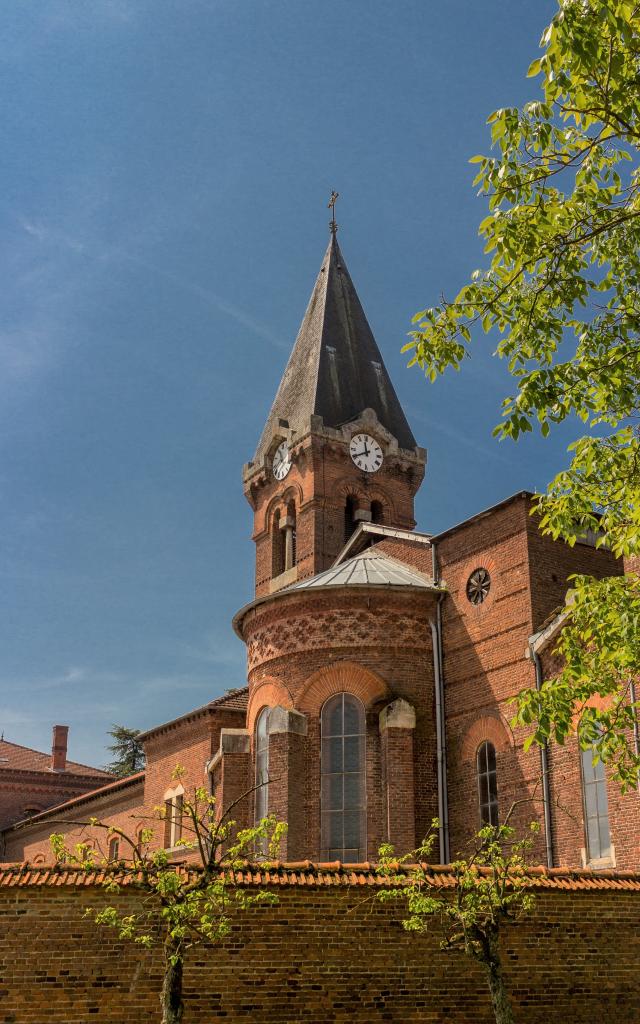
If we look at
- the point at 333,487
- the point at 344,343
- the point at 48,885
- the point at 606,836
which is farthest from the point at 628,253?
the point at 344,343

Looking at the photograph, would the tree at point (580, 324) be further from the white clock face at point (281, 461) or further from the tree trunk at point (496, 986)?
the white clock face at point (281, 461)

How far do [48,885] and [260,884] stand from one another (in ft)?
7.91

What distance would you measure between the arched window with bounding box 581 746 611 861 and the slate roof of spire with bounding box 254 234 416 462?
20353mm

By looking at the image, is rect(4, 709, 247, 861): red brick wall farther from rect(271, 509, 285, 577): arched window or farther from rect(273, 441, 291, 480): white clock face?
rect(273, 441, 291, 480): white clock face

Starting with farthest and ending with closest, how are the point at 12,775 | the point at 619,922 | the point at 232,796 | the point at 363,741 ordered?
the point at 12,775
the point at 232,796
the point at 363,741
the point at 619,922

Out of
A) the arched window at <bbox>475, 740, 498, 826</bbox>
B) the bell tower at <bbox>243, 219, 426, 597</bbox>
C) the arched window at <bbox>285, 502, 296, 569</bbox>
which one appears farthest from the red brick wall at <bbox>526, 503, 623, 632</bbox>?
the arched window at <bbox>285, 502, 296, 569</bbox>

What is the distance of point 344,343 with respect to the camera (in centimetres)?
4081

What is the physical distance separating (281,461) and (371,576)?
47.8 ft

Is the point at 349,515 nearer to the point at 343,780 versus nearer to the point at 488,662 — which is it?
the point at 488,662

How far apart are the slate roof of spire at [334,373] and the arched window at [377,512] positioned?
2915mm

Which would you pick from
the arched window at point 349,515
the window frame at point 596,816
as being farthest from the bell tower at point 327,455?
the window frame at point 596,816

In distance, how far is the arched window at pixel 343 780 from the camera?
2217cm

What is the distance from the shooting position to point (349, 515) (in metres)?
37.4

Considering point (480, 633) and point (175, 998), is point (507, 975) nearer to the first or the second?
point (175, 998)
